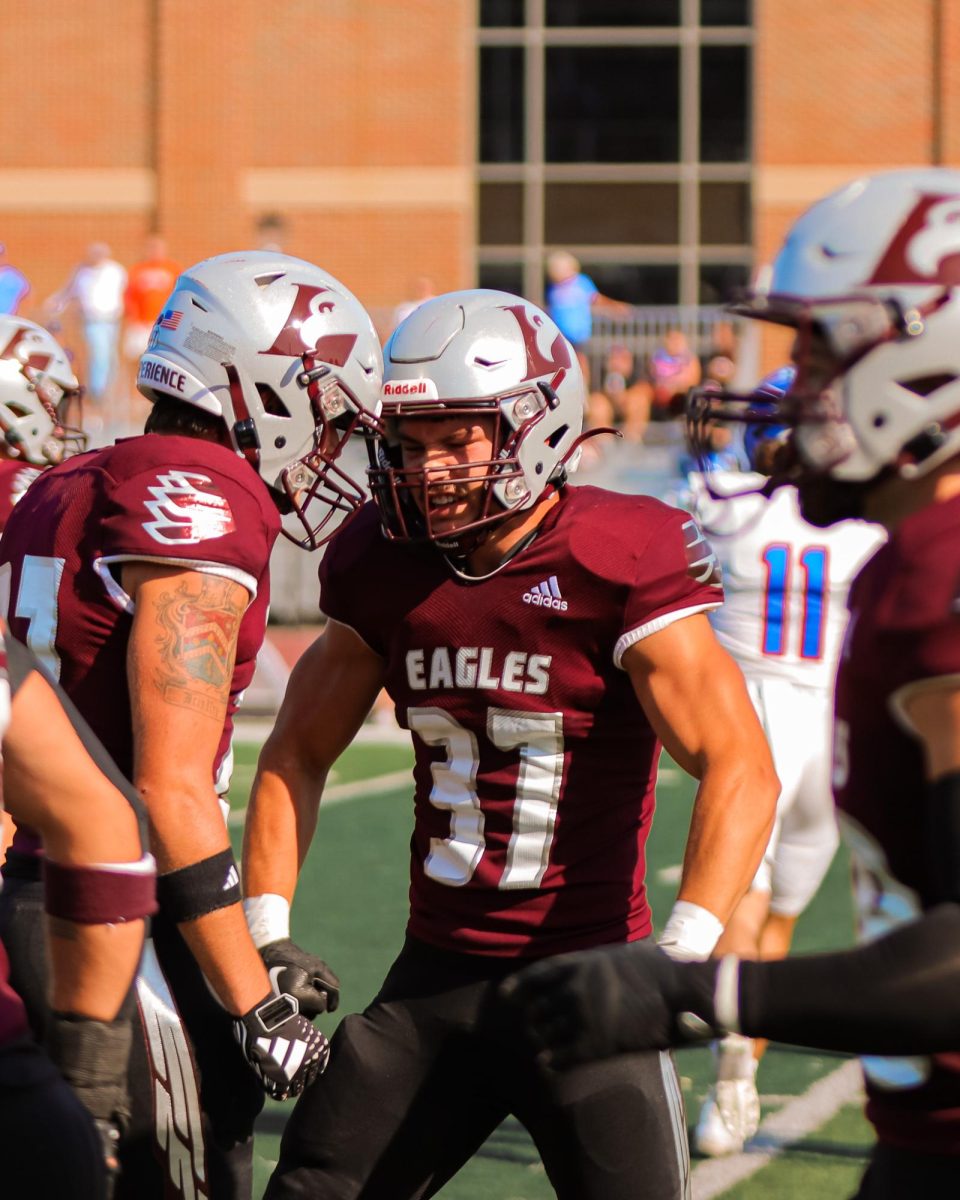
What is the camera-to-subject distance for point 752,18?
25094mm

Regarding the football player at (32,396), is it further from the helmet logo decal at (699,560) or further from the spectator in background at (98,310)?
the spectator in background at (98,310)

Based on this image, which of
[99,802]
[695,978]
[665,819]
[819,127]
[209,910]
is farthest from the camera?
[819,127]

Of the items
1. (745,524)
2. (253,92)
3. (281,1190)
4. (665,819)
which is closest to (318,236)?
(253,92)

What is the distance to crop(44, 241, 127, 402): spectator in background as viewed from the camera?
19516mm

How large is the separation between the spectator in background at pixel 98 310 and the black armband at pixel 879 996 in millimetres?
17652

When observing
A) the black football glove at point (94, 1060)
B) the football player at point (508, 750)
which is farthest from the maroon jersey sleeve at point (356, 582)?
the black football glove at point (94, 1060)

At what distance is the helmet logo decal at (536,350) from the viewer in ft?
12.4

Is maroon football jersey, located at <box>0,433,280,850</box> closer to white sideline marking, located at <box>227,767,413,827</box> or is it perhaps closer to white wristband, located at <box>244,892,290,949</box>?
white wristband, located at <box>244,892,290,949</box>

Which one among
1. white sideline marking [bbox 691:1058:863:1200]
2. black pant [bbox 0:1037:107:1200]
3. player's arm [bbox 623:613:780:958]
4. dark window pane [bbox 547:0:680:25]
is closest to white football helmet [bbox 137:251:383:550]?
player's arm [bbox 623:613:780:958]

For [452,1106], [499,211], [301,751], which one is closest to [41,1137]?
[452,1106]

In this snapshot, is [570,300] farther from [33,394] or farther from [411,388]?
[411,388]

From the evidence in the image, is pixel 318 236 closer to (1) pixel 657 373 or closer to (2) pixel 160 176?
(2) pixel 160 176

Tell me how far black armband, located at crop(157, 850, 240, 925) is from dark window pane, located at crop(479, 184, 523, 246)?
2279cm

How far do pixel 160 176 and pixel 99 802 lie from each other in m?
23.7
